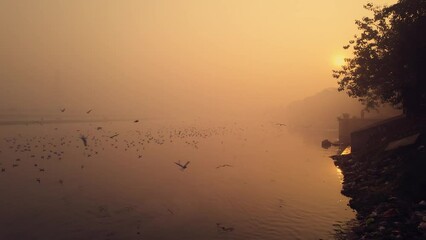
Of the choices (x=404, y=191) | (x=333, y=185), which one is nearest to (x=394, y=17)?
(x=333, y=185)

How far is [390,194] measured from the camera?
19.4m

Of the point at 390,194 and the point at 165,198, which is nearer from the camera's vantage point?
the point at 390,194

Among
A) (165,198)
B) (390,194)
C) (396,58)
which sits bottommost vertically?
(165,198)

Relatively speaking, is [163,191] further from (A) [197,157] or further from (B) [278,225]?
(A) [197,157]

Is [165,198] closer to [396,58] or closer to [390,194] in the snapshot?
[390,194]

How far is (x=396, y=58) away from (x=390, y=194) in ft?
54.2

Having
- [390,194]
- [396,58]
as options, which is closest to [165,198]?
[390,194]

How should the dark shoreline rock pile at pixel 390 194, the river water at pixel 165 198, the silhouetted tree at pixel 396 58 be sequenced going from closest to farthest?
1. the dark shoreline rock pile at pixel 390 194
2. the river water at pixel 165 198
3. the silhouetted tree at pixel 396 58

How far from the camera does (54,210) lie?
20.7 m

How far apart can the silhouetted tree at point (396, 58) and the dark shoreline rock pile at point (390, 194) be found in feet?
20.8

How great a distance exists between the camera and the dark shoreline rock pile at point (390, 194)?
597 inches

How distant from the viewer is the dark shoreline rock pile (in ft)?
49.8

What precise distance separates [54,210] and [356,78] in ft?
101

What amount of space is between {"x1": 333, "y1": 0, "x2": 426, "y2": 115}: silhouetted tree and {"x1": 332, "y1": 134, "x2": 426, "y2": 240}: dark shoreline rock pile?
6.33 meters
